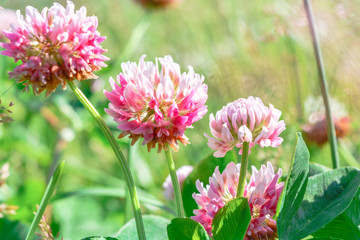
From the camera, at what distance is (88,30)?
397 mm

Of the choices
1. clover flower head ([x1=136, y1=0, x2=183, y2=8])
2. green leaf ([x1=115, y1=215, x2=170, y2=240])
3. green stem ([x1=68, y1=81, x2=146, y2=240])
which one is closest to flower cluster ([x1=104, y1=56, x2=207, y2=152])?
green stem ([x1=68, y1=81, x2=146, y2=240])

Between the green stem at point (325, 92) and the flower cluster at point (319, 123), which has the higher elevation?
the green stem at point (325, 92)

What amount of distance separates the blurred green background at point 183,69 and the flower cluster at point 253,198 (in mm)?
242

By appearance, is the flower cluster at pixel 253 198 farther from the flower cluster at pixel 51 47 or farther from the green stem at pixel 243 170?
A: the flower cluster at pixel 51 47

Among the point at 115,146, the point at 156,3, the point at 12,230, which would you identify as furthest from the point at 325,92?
the point at 156,3

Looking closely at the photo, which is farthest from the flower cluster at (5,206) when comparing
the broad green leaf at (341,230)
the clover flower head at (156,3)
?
the clover flower head at (156,3)

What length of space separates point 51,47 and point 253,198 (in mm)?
183

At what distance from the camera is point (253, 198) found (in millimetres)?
390

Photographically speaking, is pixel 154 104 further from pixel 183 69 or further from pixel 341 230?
pixel 183 69

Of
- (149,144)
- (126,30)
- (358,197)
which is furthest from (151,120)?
(126,30)

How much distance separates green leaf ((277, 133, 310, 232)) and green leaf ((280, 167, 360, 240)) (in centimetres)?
1

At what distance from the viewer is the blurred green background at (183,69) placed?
947mm

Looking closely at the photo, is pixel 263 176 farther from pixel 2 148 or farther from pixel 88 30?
pixel 2 148

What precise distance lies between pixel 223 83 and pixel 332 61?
0.96 feet
